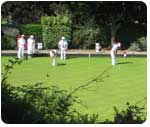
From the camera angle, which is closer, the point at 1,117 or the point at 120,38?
the point at 1,117

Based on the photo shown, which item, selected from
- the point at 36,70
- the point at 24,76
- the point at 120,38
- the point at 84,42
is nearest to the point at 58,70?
the point at 36,70

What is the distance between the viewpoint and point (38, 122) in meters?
4.23

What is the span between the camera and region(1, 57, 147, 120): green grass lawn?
1713cm

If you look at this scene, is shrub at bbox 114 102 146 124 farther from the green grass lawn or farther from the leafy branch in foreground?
the green grass lawn

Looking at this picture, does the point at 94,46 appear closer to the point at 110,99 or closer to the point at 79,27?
the point at 79,27

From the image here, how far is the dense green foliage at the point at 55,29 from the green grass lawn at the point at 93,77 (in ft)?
31.9

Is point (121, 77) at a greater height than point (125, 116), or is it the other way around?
point (125, 116)

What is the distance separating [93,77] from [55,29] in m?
22.7

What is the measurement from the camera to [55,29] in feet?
156

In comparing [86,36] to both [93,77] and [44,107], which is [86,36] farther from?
[44,107]

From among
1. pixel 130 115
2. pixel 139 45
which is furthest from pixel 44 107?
pixel 139 45

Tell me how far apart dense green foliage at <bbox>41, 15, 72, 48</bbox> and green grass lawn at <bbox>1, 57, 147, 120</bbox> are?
383 inches

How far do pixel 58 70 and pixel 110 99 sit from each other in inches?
433

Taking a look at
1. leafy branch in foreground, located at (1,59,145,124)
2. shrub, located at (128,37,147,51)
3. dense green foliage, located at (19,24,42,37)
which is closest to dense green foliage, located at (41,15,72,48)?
dense green foliage, located at (19,24,42,37)
